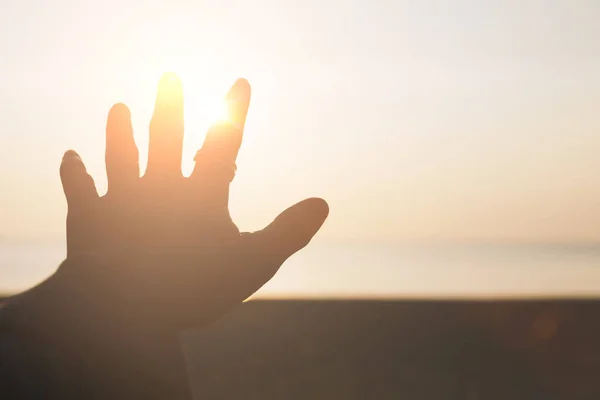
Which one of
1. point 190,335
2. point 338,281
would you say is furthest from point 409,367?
point 338,281

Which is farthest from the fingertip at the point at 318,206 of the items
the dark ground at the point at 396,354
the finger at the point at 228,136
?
the dark ground at the point at 396,354

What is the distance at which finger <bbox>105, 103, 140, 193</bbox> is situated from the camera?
1.92m

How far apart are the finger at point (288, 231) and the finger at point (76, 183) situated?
1.55 ft

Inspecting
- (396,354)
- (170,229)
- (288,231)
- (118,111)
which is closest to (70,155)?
(118,111)

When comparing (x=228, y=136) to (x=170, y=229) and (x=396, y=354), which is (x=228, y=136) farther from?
(x=396, y=354)

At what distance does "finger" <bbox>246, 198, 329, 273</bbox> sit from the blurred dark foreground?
308 inches

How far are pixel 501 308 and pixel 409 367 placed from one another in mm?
7369

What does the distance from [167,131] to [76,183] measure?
0.96 ft

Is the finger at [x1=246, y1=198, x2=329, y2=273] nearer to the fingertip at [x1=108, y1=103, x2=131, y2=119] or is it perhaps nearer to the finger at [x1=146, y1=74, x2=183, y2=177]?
the finger at [x1=146, y1=74, x2=183, y2=177]

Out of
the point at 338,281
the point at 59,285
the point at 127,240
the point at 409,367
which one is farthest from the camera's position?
the point at 338,281

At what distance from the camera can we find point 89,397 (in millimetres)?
1562

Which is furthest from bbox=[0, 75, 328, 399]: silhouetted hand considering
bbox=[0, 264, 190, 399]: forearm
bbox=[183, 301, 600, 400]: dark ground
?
bbox=[183, 301, 600, 400]: dark ground

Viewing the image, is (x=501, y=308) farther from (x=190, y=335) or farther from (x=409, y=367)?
(x=190, y=335)

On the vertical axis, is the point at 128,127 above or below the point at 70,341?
above
